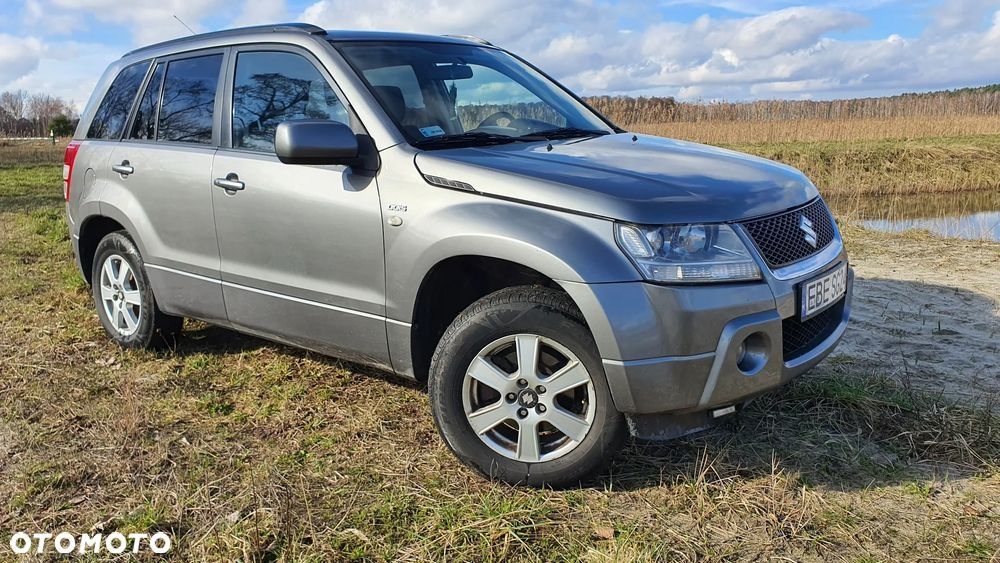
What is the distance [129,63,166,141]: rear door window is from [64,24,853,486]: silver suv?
0.02 meters

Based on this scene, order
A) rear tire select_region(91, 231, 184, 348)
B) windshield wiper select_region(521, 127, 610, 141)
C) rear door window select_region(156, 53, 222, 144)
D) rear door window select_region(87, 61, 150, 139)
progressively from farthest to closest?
rear door window select_region(87, 61, 150, 139), rear tire select_region(91, 231, 184, 348), rear door window select_region(156, 53, 222, 144), windshield wiper select_region(521, 127, 610, 141)

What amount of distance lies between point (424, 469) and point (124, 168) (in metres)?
2.62

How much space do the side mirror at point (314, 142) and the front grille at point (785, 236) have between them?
5.20 ft

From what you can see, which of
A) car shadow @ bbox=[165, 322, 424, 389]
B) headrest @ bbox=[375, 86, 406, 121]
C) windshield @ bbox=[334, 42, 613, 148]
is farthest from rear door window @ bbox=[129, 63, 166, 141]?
headrest @ bbox=[375, 86, 406, 121]

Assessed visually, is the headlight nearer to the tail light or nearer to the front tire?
the front tire

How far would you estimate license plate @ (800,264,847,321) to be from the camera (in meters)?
2.90

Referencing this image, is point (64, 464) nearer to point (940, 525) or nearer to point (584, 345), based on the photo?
point (584, 345)

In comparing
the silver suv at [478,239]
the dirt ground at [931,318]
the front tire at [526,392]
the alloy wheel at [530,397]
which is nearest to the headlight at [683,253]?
the silver suv at [478,239]

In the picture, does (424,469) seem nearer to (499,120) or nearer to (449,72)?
(499,120)

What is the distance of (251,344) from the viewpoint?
4953 millimetres

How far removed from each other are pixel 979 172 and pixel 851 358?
16938 millimetres

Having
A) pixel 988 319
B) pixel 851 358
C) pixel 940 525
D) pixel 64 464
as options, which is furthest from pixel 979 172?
pixel 64 464

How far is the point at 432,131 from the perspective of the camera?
11.1 feet

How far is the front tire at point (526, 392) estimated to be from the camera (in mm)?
2793
